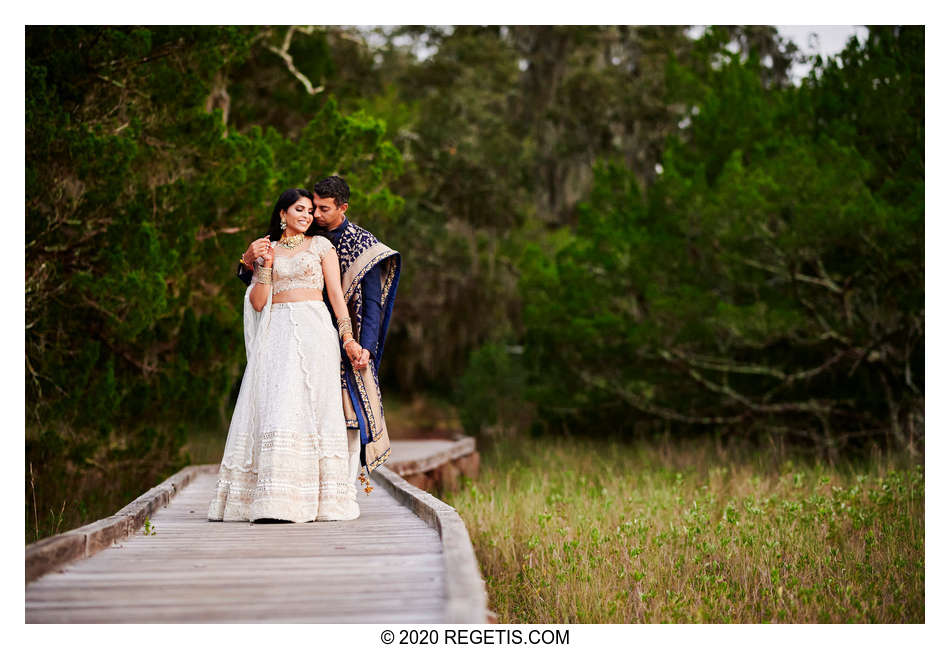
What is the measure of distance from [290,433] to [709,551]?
98.5 inches

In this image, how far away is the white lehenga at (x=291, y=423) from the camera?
4.30 m

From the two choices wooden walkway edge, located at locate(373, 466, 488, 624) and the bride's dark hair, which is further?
the bride's dark hair

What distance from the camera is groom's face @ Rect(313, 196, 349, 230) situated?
4.68m

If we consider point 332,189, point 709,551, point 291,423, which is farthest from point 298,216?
point 709,551

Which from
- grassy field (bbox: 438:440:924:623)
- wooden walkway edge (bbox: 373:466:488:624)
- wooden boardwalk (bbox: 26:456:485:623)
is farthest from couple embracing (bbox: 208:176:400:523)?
grassy field (bbox: 438:440:924:623)

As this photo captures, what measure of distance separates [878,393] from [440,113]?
9.68 meters

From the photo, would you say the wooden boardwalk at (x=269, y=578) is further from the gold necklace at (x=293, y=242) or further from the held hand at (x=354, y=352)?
the gold necklace at (x=293, y=242)

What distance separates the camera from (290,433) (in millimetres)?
4309

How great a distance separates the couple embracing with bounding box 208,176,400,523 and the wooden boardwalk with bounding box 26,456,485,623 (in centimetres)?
19

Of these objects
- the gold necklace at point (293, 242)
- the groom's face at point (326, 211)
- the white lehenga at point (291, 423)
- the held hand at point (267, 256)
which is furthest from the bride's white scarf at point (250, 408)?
the groom's face at point (326, 211)

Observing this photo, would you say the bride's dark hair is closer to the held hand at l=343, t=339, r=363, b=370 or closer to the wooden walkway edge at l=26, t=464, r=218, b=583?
the held hand at l=343, t=339, r=363, b=370

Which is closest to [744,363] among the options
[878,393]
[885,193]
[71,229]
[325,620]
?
[878,393]

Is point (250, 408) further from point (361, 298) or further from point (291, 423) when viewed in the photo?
point (361, 298)

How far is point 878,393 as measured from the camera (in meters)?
10.9
